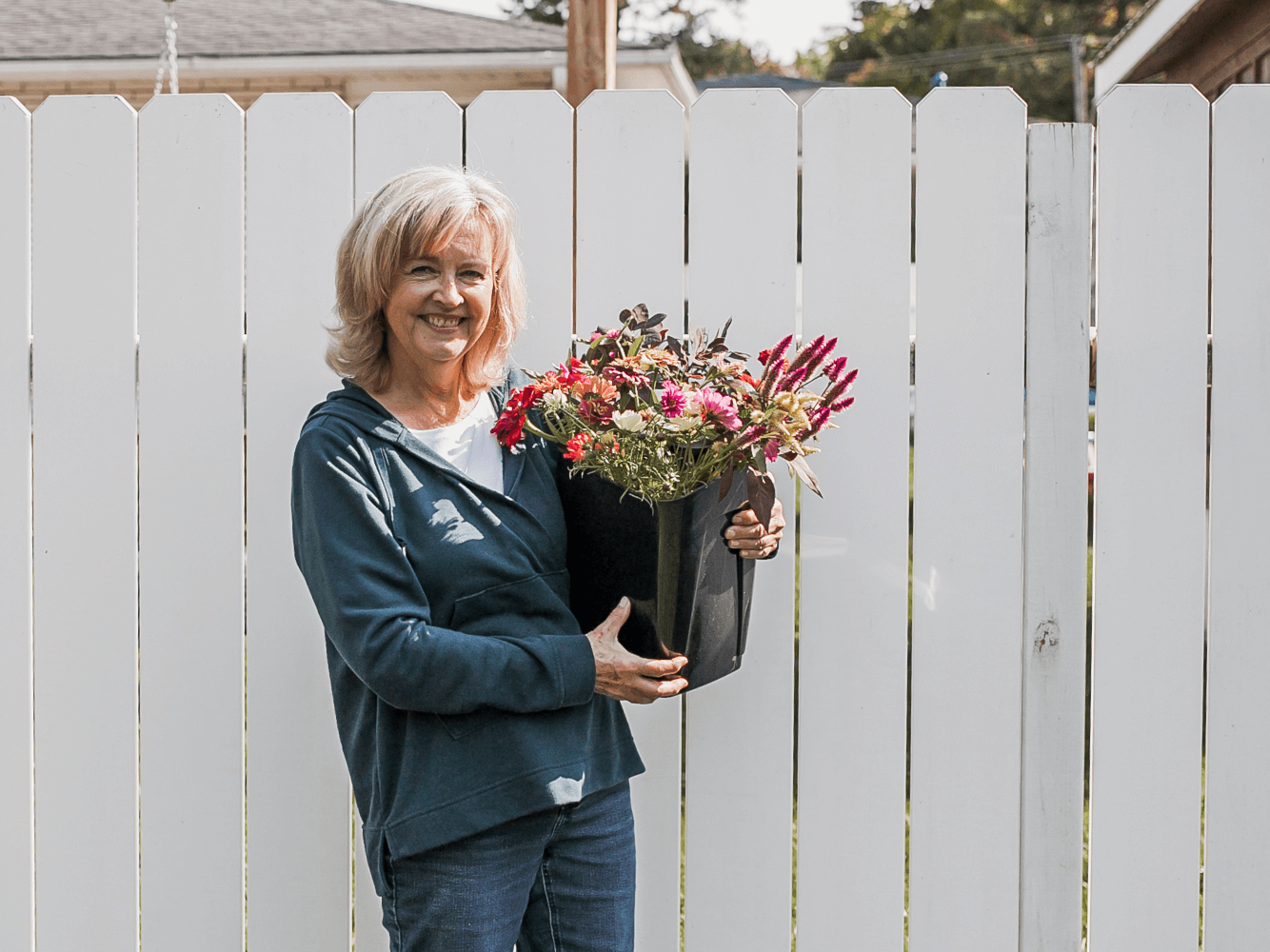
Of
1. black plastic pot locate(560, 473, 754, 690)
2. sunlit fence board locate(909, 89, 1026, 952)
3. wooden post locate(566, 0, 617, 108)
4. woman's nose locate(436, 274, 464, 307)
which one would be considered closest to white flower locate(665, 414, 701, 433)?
black plastic pot locate(560, 473, 754, 690)

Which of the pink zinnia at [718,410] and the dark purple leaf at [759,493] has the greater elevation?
Answer: the pink zinnia at [718,410]

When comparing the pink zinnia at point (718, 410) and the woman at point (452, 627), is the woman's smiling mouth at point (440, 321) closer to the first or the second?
the woman at point (452, 627)

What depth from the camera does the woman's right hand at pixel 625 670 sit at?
1.57m

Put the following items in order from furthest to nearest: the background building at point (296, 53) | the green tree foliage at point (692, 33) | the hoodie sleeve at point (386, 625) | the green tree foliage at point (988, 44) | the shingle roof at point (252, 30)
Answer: the green tree foliage at point (692, 33) → the green tree foliage at point (988, 44) → the shingle roof at point (252, 30) → the background building at point (296, 53) → the hoodie sleeve at point (386, 625)

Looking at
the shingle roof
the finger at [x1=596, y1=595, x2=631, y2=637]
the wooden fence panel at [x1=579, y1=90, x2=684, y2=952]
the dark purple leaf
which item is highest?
the shingle roof

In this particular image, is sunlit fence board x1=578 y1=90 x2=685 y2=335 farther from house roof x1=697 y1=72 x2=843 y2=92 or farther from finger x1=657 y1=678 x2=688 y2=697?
house roof x1=697 y1=72 x2=843 y2=92

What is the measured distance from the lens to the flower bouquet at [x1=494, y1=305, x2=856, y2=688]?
1557mm

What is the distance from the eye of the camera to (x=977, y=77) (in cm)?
2675

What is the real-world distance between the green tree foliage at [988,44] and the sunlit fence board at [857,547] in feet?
73.4

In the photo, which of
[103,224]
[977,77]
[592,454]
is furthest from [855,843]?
[977,77]

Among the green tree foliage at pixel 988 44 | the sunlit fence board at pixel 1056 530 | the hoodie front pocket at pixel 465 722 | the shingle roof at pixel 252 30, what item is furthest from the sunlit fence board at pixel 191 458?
the green tree foliage at pixel 988 44

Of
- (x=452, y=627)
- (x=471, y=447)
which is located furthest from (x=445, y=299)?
(x=452, y=627)

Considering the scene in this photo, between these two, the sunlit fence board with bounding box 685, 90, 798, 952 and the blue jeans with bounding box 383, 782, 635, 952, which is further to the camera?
the sunlit fence board with bounding box 685, 90, 798, 952

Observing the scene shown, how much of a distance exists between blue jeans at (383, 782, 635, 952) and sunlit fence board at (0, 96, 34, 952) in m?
0.99
